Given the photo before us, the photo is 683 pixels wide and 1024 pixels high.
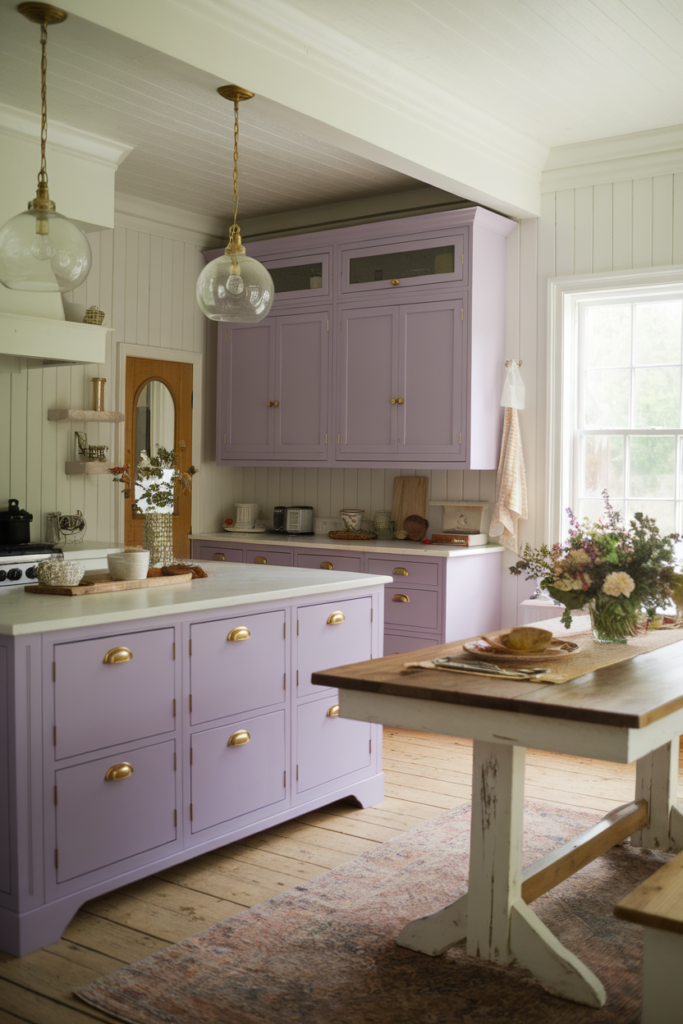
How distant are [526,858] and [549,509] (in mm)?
2553

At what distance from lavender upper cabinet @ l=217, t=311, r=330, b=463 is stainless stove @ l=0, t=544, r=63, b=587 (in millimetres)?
1746

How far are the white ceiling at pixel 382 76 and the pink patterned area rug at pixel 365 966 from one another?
9.18ft

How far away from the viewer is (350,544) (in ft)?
17.9

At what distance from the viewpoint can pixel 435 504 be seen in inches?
223

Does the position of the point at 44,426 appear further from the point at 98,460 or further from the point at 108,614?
the point at 108,614

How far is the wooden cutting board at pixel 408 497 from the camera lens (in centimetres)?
572

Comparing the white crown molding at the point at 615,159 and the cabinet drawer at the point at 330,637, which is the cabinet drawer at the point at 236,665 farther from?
the white crown molding at the point at 615,159

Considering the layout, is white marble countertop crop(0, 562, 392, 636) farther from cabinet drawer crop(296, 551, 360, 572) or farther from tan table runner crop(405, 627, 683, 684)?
cabinet drawer crop(296, 551, 360, 572)

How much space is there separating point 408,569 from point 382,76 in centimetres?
248

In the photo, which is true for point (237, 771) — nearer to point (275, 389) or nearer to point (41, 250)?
point (41, 250)

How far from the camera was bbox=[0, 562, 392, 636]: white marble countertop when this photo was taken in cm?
262

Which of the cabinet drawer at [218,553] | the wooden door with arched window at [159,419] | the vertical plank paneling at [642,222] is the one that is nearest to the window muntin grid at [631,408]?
the vertical plank paneling at [642,222]

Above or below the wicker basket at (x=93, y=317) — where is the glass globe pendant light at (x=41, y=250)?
below

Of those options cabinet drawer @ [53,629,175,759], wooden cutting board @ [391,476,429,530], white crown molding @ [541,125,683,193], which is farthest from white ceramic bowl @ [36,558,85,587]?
white crown molding @ [541,125,683,193]
